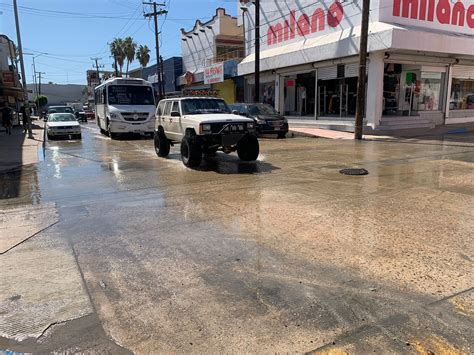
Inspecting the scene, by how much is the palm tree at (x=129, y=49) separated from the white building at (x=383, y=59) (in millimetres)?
45841

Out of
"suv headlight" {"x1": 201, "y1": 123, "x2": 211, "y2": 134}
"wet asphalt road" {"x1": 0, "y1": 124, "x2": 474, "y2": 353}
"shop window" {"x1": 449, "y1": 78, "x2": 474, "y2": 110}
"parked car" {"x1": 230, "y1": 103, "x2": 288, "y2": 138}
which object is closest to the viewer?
"wet asphalt road" {"x1": 0, "y1": 124, "x2": 474, "y2": 353}

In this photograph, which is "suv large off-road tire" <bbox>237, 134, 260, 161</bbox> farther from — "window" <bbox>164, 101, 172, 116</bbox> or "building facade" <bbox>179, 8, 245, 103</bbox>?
"building facade" <bbox>179, 8, 245, 103</bbox>

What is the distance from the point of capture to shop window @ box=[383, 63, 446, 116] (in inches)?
883

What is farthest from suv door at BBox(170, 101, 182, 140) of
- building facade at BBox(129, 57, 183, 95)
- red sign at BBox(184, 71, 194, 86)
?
building facade at BBox(129, 57, 183, 95)

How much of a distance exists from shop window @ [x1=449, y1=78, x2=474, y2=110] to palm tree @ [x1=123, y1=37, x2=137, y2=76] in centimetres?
5616

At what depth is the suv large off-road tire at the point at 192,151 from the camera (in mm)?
10852

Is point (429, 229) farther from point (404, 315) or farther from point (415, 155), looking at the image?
point (415, 155)

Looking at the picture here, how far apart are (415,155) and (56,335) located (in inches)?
494

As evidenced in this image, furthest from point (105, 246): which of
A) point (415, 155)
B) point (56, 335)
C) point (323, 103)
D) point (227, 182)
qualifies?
point (323, 103)

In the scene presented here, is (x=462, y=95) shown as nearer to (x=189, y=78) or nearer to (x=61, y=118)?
(x=61, y=118)

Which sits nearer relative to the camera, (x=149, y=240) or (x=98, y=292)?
(x=98, y=292)

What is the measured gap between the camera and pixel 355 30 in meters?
21.6

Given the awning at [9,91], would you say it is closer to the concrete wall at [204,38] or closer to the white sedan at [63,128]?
the white sedan at [63,128]

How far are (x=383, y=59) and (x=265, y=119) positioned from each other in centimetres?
678
